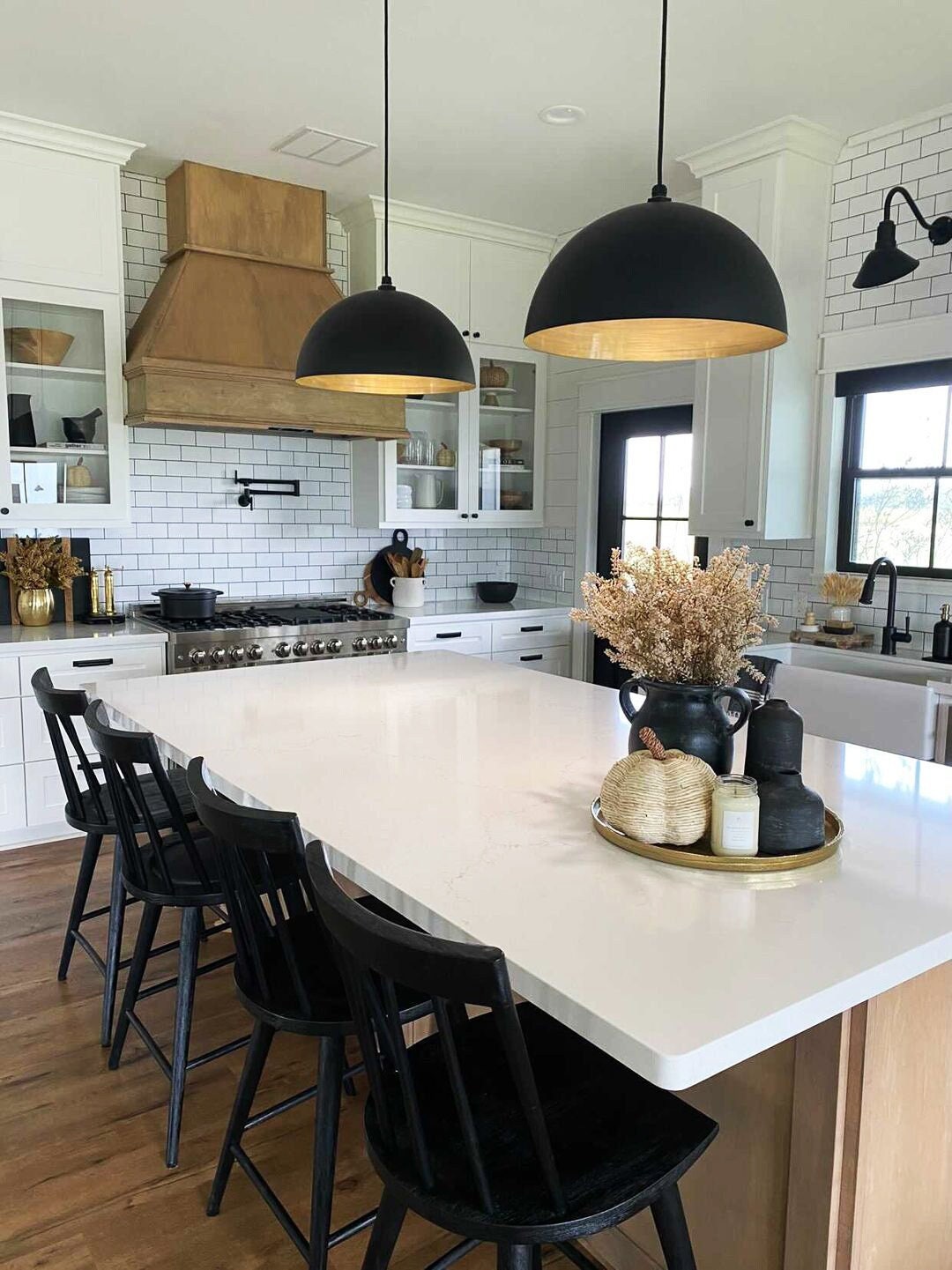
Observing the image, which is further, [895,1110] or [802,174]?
[802,174]

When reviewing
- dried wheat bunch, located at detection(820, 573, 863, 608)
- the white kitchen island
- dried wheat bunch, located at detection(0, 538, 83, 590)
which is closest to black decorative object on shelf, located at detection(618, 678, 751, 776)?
the white kitchen island

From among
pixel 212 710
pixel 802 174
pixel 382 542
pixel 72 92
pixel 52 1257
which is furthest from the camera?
pixel 382 542

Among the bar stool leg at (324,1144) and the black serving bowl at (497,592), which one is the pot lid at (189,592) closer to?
the black serving bowl at (497,592)

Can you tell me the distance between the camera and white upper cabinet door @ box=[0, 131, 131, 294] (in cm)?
399

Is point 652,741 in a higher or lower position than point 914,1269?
higher

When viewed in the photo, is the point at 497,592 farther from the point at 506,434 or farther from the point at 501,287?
the point at 501,287

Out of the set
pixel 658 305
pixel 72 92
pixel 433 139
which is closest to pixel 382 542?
pixel 433 139

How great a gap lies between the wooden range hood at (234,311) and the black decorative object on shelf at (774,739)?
10.6ft

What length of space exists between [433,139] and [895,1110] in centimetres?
393

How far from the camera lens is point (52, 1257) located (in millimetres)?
1880

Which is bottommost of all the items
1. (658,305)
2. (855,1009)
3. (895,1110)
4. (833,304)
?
(895,1110)

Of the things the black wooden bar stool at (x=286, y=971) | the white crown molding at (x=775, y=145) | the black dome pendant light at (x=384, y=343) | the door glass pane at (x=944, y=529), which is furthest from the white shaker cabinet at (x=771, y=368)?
the black wooden bar stool at (x=286, y=971)

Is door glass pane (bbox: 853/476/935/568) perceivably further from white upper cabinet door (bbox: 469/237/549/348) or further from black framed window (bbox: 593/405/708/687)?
white upper cabinet door (bbox: 469/237/549/348)

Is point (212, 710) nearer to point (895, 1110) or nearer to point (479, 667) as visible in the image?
point (479, 667)
